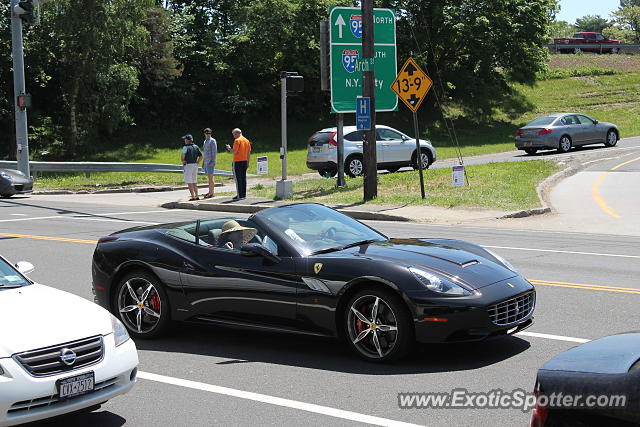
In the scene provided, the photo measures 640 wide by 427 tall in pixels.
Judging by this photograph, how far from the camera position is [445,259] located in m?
7.29

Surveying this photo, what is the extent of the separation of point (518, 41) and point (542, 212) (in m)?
29.5

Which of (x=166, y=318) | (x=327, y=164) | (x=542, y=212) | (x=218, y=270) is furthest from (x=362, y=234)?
(x=327, y=164)

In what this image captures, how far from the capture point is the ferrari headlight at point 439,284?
673 centimetres

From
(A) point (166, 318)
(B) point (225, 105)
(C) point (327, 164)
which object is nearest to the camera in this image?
(A) point (166, 318)

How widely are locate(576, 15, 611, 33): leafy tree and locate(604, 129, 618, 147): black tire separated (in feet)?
474

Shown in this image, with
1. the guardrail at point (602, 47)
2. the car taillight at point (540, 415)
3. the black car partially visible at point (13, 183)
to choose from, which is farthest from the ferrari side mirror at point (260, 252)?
the guardrail at point (602, 47)

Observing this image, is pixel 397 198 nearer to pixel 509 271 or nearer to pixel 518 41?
pixel 509 271

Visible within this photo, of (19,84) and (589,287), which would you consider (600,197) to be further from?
(19,84)

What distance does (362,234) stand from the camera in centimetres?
818

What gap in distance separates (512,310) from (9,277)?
399 centimetres

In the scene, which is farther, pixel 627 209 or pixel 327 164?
pixel 327 164

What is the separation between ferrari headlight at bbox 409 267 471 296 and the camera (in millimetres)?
6734

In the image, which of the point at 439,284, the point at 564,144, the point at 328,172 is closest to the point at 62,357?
the point at 439,284

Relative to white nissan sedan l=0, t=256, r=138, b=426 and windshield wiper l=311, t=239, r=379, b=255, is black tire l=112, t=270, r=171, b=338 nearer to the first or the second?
windshield wiper l=311, t=239, r=379, b=255
